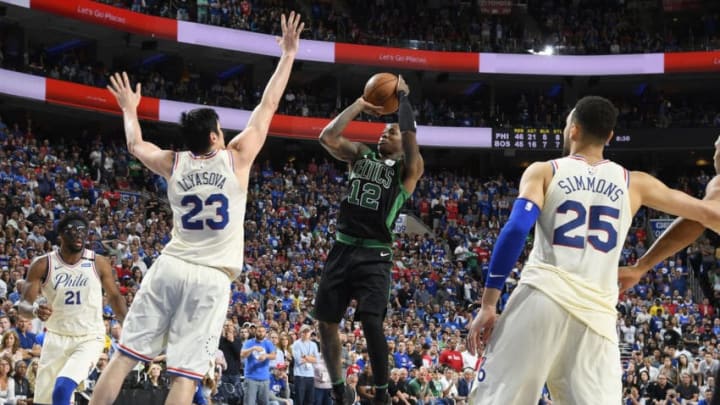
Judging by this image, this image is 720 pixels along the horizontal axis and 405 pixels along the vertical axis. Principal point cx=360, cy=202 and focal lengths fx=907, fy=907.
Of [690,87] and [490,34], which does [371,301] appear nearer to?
[490,34]

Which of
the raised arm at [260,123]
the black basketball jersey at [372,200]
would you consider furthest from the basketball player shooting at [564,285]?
the black basketball jersey at [372,200]

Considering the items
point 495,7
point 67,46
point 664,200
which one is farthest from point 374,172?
point 495,7

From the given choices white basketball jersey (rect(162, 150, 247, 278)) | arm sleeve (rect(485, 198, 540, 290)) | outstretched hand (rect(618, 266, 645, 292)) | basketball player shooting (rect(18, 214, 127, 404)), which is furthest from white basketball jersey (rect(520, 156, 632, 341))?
basketball player shooting (rect(18, 214, 127, 404))

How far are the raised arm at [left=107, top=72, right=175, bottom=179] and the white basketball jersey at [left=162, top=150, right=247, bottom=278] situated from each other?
129 mm

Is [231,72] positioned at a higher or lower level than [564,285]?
higher

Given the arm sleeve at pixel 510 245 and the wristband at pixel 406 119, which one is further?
the wristband at pixel 406 119

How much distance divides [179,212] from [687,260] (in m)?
27.7

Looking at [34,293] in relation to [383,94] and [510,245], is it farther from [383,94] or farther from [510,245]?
[510,245]

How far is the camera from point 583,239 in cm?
493

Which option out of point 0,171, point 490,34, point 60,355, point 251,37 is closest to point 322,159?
point 251,37

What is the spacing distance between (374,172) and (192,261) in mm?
2052

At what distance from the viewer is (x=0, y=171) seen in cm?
2278

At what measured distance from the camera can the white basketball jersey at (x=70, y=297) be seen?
26.1 feet

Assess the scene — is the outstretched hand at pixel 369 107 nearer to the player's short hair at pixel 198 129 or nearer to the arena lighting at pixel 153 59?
the player's short hair at pixel 198 129
